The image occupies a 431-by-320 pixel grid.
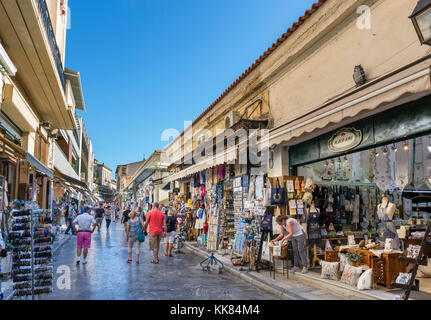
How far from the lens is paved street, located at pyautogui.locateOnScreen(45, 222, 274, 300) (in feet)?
21.6

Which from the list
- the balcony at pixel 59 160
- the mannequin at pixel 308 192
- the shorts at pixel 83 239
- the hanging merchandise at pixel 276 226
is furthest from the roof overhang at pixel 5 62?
the balcony at pixel 59 160

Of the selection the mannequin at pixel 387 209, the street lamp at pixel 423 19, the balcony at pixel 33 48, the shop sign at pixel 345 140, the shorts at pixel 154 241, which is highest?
the balcony at pixel 33 48

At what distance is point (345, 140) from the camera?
301 inches

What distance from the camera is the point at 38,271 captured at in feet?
19.5

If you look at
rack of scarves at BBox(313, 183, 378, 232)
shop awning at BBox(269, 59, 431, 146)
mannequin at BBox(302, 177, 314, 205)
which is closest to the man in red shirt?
mannequin at BBox(302, 177, 314, 205)

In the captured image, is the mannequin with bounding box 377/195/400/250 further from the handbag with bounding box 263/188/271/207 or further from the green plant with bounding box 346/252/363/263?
the handbag with bounding box 263/188/271/207

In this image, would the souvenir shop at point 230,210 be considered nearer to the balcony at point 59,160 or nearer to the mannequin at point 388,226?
the mannequin at point 388,226

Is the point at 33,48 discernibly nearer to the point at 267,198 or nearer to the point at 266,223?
the point at 267,198

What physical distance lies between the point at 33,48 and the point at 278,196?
7.43m

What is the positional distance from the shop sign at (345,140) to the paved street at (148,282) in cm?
375

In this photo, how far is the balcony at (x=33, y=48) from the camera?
6898 millimetres

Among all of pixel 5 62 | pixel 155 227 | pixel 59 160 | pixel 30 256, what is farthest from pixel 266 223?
pixel 59 160
